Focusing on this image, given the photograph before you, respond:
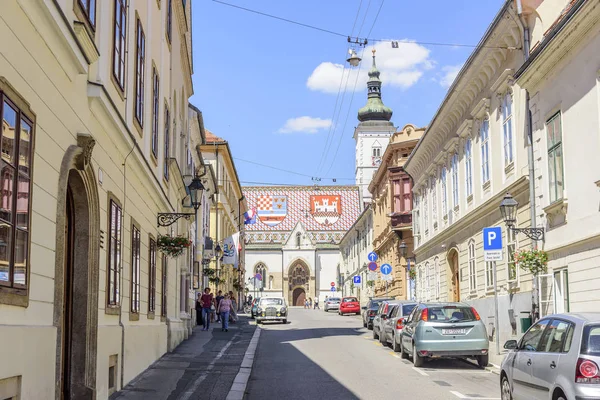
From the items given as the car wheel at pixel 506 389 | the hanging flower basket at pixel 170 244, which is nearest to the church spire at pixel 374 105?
the hanging flower basket at pixel 170 244

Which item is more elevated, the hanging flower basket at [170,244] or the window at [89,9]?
the window at [89,9]

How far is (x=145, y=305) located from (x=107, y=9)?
7253 mm

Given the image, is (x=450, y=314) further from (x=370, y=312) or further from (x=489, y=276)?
(x=370, y=312)

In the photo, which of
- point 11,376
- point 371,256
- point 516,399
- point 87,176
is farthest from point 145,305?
point 371,256

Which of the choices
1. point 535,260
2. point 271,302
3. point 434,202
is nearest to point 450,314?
point 535,260

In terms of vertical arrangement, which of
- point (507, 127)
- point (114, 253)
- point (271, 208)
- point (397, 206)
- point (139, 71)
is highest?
point (271, 208)

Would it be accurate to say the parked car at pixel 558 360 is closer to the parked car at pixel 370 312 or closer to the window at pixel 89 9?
the window at pixel 89 9

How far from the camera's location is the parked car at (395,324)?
23128 millimetres

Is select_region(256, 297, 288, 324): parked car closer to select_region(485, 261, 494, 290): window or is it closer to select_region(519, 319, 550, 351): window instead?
select_region(485, 261, 494, 290): window

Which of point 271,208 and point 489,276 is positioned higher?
point 271,208

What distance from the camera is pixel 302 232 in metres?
108

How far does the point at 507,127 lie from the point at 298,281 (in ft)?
280

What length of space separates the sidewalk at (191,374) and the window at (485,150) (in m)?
9.84

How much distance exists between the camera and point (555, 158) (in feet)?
63.0
